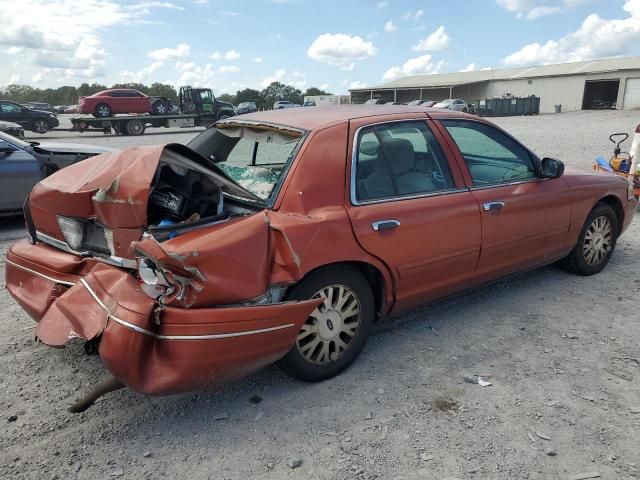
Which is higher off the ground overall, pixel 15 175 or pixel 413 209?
pixel 413 209

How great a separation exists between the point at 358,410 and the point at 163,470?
1.05 m

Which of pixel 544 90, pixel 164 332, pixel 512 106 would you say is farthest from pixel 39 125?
pixel 544 90

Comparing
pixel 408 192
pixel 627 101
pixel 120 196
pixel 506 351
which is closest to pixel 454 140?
pixel 408 192

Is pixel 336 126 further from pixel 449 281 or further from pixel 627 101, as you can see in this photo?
pixel 627 101

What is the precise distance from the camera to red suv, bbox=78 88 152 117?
2684cm

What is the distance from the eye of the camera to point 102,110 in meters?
27.0

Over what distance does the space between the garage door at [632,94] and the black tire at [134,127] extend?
1542 inches

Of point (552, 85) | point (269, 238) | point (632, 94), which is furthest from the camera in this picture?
point (552, 85)

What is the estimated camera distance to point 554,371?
3.31 metres

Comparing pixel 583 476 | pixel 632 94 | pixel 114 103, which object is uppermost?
pixel 632 94

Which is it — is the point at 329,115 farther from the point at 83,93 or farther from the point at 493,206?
the point at 83,93

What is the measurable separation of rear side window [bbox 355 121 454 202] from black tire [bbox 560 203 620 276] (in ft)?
6.12

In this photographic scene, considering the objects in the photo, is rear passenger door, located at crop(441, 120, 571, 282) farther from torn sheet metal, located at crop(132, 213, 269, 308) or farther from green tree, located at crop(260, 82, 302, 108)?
green tree, located at crop(260, 82, 302, 108)

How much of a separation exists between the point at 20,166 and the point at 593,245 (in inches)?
263
